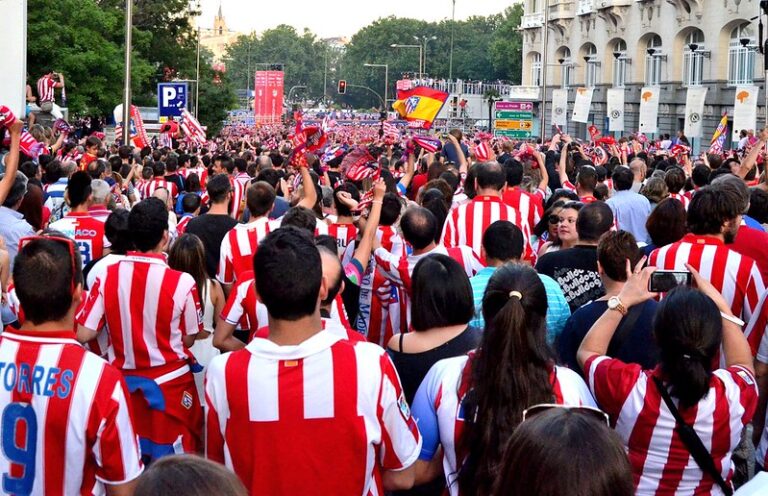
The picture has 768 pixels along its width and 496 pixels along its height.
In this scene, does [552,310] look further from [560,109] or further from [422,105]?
[560,109]

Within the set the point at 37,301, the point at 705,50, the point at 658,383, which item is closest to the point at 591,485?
the point at 658,383

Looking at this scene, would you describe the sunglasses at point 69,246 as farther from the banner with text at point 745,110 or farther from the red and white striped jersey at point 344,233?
the banner with text at point 745,110

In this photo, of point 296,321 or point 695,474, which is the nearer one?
point 296,321

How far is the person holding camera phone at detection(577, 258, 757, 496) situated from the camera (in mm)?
4273

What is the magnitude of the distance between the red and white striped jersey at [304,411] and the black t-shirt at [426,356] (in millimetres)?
1027

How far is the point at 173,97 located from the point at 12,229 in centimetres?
1624

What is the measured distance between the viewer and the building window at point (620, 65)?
59.6 m

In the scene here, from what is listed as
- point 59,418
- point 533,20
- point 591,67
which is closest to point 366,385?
point 59,418

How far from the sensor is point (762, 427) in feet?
18.7

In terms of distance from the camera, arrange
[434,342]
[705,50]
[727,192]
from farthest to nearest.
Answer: [705,50] → [727,192] → [434,342]

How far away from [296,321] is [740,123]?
93.1 ft

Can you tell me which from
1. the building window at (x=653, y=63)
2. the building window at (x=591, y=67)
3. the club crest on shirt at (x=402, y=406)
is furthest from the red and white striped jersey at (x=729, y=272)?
the building window at (x=591, y=67)

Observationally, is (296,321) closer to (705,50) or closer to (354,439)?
(354,439)

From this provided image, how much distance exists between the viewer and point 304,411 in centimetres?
392
